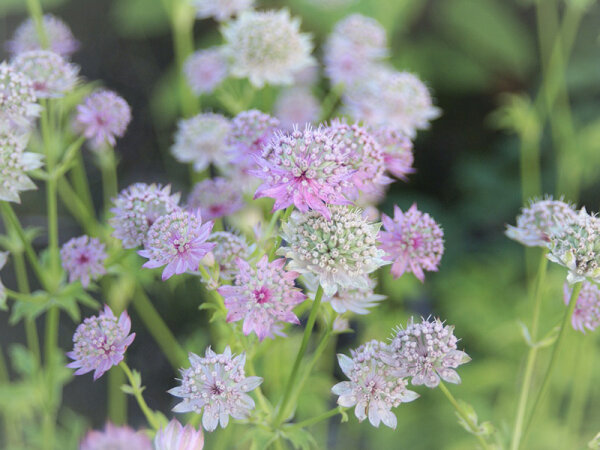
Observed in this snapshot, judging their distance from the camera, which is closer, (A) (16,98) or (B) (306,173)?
(B) (306,173)

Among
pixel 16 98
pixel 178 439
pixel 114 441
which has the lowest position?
pixel 178 439

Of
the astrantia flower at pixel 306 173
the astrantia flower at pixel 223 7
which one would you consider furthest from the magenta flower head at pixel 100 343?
the astrantia flower at pixel 223 7

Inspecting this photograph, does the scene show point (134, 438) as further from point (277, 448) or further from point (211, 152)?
point (211, 152)

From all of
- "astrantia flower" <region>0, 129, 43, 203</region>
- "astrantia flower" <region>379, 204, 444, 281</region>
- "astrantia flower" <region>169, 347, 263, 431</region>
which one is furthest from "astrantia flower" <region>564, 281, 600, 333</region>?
"astrantia flower" <region>0, 129, 43, 203</region>

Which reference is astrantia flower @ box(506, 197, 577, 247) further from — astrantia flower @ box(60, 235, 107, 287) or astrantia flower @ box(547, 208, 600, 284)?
astrantia flower @ box(60, 235, 107, 287)

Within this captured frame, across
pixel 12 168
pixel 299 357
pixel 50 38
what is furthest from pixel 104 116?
pixel 299 357

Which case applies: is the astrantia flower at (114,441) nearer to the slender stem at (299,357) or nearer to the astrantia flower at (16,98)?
the slender stem at (299,357)

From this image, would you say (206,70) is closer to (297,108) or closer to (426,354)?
(297,108)
